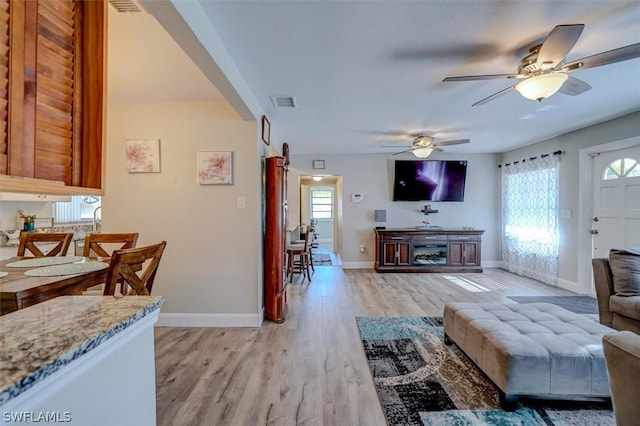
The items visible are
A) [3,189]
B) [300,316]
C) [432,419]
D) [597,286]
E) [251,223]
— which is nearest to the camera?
[3,189]

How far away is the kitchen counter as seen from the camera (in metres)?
0.54

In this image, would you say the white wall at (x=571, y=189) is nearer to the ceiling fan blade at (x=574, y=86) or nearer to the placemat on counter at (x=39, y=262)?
the ceiling fan blade at (x=574, y=86)

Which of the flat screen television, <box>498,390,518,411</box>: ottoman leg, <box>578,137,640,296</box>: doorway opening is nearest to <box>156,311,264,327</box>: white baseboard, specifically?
<box>498,390,518,411</box>: ottoman leg

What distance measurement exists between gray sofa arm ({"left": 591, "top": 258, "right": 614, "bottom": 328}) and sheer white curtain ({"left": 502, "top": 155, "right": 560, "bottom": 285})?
2.32 metres

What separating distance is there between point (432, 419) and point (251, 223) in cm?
227

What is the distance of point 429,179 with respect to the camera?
19.8 feet

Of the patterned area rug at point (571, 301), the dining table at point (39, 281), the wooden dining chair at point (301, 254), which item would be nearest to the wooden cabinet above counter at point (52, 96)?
the dining table at point (39, 281)

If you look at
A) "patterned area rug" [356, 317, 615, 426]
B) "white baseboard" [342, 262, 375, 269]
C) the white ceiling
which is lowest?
"patterned area rug" [356, 317, 615, 426]

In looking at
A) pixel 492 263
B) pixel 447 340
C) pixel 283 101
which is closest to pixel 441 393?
pixel 447 340

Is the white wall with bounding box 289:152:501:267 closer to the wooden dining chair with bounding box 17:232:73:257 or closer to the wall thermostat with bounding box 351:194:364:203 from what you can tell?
the wall thermostat with bounding box 351:194:364:203

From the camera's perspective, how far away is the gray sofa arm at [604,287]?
8.55 ft

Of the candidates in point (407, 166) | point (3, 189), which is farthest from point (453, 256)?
point (3, 189)

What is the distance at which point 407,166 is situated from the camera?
6.03m

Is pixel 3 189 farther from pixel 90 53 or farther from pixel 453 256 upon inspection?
pixel 453 256
